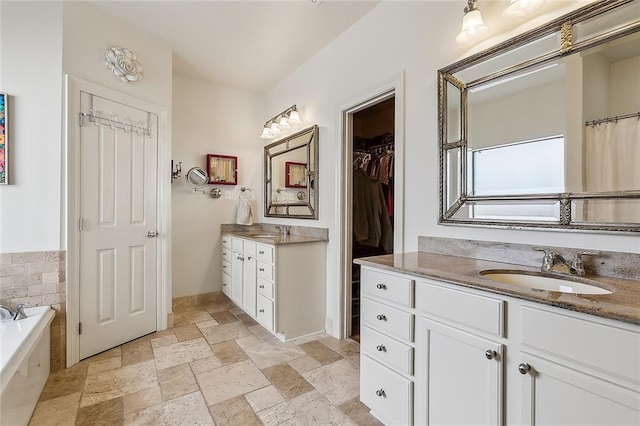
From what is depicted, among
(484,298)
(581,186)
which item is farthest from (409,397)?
(581,186)

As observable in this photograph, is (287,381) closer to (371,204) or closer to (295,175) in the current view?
(371,204)

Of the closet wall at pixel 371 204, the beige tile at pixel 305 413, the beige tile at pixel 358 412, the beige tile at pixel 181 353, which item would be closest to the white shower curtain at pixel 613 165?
the beige tile at pixel 358 412

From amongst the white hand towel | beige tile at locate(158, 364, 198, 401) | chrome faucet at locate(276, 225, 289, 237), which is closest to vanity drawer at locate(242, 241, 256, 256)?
chrome faucet at locate(276, 225, 289, 237)

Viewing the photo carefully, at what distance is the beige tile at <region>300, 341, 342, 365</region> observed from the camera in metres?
2.22

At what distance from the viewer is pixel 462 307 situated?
3.78ft

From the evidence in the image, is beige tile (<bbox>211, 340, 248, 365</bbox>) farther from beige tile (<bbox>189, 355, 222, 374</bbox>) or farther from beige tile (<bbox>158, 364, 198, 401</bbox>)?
beige tile (<bbox>158, 364, 198, 401</bbox>)

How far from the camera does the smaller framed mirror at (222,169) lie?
3531 millimetres

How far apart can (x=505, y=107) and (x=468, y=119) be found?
0.19m

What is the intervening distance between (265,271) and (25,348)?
1532 mm

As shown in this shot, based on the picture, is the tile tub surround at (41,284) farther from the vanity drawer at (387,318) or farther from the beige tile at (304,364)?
the vanity drawer at (387,318)

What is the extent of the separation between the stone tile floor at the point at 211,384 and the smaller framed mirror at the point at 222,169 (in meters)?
1.78

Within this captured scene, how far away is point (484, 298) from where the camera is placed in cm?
108

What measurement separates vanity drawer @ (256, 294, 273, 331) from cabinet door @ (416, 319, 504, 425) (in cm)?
151

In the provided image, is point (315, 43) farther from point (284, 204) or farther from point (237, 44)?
point (284, 204)
